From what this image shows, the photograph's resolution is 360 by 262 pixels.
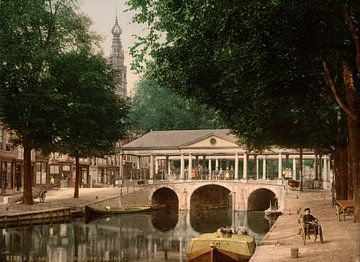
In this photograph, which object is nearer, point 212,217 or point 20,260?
point 20,260

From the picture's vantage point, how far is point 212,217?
50.6m

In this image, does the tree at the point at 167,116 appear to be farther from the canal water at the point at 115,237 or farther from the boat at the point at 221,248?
the boat at the point at 221,248

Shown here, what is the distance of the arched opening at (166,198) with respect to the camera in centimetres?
5978

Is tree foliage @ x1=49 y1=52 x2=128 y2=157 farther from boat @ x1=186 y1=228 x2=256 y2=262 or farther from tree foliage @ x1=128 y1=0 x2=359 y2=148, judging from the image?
boat @ x1=186 y1=228 x2=256 y2=262

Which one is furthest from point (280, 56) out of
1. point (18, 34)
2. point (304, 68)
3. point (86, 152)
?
point (86, 152)

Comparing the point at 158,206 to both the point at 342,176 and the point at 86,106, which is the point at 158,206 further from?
the point at 342,176

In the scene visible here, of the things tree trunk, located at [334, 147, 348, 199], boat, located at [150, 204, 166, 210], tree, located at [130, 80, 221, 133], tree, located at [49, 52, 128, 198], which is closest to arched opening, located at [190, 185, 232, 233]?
boat, located at [150, 204, 166, 210]

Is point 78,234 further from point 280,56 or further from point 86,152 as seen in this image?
point 280,56

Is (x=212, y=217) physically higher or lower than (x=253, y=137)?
lower

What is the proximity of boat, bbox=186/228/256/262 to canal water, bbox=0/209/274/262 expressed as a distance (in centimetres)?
421

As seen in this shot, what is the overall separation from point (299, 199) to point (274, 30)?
94.1 feet

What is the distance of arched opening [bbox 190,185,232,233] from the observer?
4745cm

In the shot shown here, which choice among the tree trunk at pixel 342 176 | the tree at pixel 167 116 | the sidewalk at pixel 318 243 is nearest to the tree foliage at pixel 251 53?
the tree trunk at pixel 342 176

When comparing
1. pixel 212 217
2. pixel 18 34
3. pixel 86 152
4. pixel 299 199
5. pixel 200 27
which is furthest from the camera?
pixel 212 217
